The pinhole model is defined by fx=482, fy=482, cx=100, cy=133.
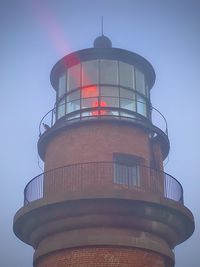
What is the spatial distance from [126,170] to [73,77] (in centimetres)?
440

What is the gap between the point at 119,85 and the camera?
17922 millimetres

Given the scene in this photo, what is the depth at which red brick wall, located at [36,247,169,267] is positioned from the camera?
14.9 metres

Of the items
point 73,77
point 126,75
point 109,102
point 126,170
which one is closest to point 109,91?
point 109,102

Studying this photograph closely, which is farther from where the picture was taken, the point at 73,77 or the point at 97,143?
the point at 73,77

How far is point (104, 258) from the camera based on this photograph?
Answer: 14.9 metres

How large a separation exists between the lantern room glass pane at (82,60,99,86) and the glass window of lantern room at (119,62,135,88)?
93 cm

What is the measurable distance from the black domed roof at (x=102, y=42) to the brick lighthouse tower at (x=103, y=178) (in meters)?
0.06

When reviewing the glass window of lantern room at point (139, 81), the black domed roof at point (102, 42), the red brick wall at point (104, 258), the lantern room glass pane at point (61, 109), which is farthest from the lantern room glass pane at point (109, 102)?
the red brick wall at point (104, 258)

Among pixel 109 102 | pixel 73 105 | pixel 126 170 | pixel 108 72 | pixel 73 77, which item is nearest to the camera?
pixel 126 170

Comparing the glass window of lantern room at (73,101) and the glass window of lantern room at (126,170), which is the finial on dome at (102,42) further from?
the glass window of lantern room at (126,170)

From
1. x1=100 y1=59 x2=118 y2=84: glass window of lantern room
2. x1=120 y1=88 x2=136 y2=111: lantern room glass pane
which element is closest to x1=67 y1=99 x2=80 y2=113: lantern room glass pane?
x1=100 y1=59 x2=118 y2=84: glass window of lantern room

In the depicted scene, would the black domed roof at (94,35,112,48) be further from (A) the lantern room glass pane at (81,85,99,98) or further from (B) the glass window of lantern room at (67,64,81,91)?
(A) the lantern room glass pane at (81,85,99,98)

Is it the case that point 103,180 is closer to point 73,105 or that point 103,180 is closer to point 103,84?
point 73,105

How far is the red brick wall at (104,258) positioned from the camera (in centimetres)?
1489
